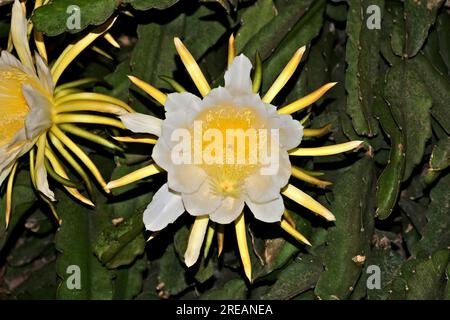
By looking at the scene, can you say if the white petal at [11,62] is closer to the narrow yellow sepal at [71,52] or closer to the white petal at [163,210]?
the narrow yellow sepal at [71,52]

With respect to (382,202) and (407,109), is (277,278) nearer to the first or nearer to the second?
(382,202)

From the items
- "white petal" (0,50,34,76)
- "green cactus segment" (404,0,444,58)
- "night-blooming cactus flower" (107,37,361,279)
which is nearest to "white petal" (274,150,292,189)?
"night-blooming cactus flower" (107,37,361,279)

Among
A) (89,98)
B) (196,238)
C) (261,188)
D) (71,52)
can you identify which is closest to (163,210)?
(196,238)

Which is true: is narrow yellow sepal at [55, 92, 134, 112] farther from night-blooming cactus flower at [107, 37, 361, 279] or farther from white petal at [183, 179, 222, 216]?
white petal at [183, 179, 222, 216]

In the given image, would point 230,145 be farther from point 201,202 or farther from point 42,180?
point 42,180

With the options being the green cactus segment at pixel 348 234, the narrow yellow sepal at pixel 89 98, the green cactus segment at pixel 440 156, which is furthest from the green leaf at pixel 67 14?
the green cactus segment at pixel 440 156

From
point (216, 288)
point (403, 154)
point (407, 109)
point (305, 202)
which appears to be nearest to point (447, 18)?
point (407, 109)
